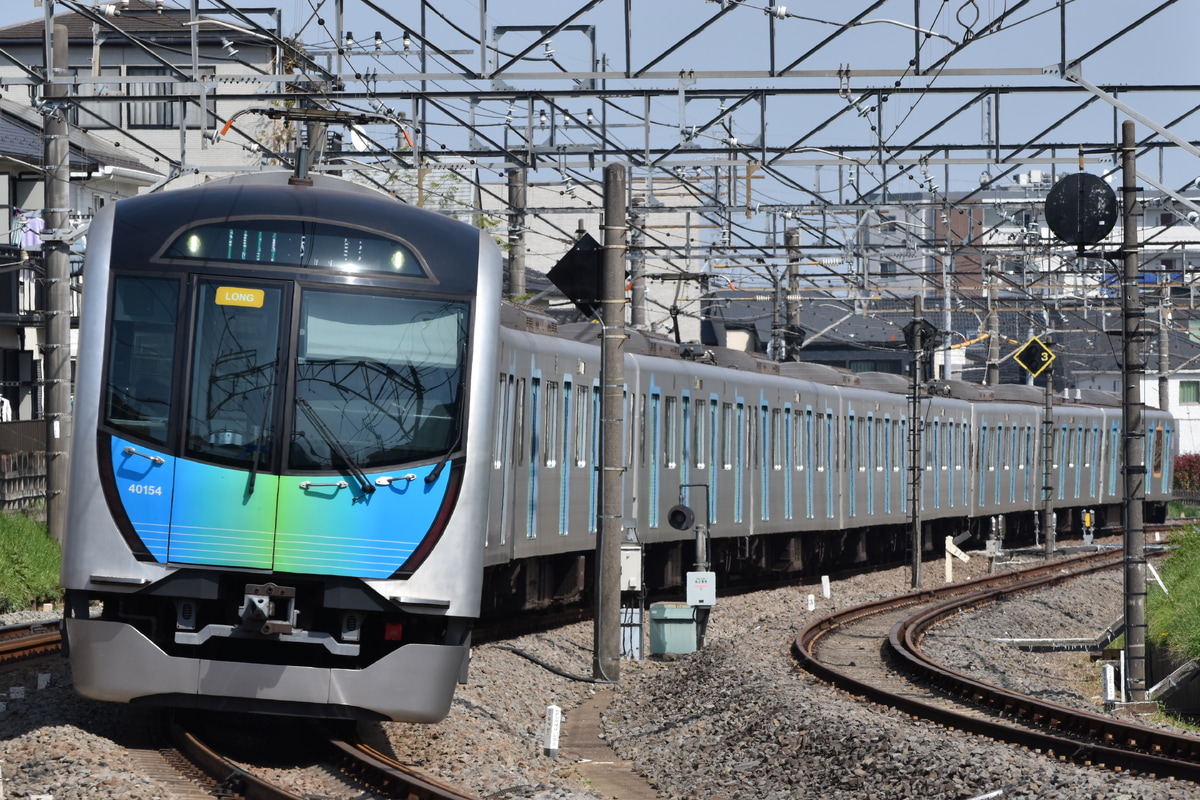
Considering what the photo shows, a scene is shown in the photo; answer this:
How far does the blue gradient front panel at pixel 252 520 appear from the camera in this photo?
Result: 8.51 metres

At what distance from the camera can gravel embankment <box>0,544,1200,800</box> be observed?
8.23 m

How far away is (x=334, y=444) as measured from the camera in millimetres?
8695

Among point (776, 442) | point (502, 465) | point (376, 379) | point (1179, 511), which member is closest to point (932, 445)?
point (776, 442)

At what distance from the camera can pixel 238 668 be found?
843 centimetres

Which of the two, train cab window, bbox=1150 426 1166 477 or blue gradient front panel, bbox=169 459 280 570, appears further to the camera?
train cab window, bbox=1150 426 1166 477

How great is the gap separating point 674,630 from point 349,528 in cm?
749

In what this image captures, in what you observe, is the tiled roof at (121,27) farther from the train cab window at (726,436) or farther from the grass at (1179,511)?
the grass at (1179,511)

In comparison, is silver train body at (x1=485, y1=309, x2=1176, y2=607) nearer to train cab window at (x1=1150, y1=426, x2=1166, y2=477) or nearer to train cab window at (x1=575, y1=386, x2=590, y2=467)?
train cab window at (x1=575, y1=386, x2=590, y2=467)

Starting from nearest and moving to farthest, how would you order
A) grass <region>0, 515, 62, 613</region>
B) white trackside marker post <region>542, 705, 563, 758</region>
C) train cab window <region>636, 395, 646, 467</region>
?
white trackside marker post <region>542, 705, 563, 758</region> → grass <region>0, 515, 62, 613</region> → train cab window <region>636, 395, 646, 467</region>

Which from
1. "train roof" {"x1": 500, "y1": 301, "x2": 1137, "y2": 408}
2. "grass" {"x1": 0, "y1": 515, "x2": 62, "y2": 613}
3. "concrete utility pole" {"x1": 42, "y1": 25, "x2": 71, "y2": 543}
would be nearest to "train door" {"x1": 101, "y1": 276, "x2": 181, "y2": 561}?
"train roof" {"x1": 500, "y1": 301, "x2": 1137, "y2": 408}

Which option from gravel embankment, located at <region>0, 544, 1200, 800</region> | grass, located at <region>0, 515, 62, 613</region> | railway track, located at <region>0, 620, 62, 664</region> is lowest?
gravel embankment, located at <region>0, 544, 1200, 800</region>

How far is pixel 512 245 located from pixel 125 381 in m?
15.9

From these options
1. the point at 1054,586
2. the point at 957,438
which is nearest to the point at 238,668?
the point at 1054,586

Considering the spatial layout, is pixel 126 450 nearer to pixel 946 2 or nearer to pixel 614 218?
pixel 614 218
